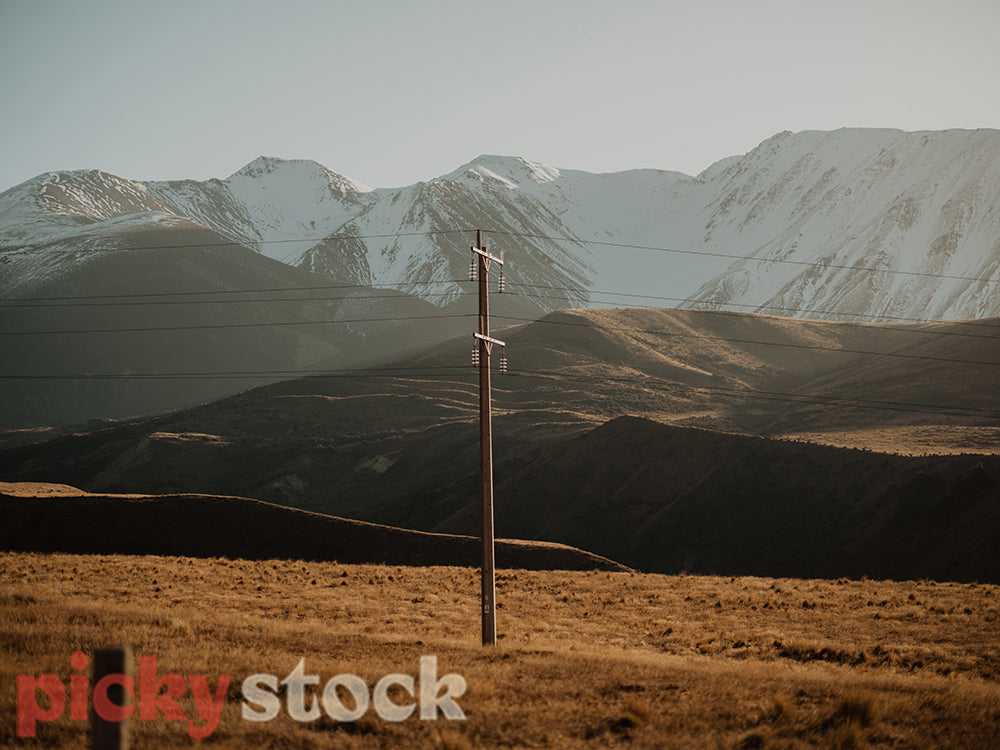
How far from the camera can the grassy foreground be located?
12.0 metres

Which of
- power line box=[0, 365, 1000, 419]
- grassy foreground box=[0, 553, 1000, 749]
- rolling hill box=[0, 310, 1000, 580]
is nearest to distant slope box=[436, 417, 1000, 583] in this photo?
rolling hill box=[0, 310, 1000, 580]

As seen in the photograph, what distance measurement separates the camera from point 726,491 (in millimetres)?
59875

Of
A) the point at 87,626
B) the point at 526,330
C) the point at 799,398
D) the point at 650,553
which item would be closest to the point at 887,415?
the point at 799,398

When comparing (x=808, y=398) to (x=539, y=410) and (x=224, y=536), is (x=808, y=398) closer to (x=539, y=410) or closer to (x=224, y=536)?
(x=539, y=410)

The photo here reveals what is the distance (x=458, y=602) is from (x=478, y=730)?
59.5 feet

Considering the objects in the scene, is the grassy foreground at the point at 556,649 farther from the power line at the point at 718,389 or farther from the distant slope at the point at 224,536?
the power line at the point at 718,389

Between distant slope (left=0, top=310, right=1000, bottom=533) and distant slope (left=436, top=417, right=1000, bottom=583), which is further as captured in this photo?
distant slope (left=0, top=310, right=1000, bottom=533)

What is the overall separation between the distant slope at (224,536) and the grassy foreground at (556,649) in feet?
27.4

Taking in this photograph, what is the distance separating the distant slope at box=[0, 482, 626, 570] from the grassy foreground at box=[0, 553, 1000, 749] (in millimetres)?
8349

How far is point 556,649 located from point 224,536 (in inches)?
1204

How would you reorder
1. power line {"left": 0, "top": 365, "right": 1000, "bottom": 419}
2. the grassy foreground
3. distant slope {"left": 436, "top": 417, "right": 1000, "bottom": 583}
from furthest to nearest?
power line {"left": 0, "top": 365, "right": 1000, "bottom": 419} < distant slope {"left": 436, "top": 417, "right": 1000, "bottom": 583} < the grassy foreground

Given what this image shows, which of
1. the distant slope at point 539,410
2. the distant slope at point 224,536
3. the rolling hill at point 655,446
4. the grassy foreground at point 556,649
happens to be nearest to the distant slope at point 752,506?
the rolling hill at point 655,446

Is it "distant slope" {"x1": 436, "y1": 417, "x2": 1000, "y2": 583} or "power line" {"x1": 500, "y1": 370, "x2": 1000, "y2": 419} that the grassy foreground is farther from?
"power line" {"x1": 500, "y1": 370, "x2": 1000, "y2": 419}

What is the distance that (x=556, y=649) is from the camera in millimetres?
19281
